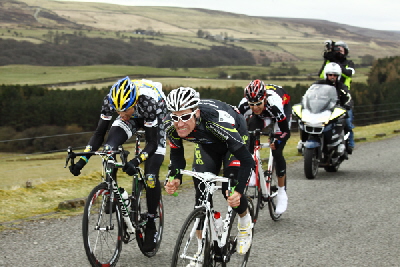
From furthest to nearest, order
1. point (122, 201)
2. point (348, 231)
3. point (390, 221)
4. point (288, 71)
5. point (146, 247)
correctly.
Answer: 1. point (288, 71)
2. point (390, 221)
3. point (348, 231)
4. point (146, 247)
5. point (122, 201)

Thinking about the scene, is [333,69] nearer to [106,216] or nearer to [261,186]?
[261,186]

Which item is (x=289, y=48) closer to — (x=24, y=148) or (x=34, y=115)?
(x=34, y=115)

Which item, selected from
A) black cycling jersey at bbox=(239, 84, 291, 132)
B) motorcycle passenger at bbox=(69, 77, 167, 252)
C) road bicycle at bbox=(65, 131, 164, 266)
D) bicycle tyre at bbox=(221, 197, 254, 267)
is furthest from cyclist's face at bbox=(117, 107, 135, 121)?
black cycling jersey at bbox=(239, 84, 291, 132)

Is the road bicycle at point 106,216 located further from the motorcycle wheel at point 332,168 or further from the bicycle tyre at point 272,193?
the motorcycle wheel at point 332,168

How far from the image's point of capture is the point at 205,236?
16.4ft

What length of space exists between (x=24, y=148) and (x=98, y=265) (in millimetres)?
42847

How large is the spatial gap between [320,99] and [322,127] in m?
0.81

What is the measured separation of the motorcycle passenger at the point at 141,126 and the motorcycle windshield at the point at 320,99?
685cm

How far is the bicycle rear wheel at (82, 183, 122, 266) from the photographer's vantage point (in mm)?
5730

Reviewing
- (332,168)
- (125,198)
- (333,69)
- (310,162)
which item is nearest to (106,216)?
(125,198)

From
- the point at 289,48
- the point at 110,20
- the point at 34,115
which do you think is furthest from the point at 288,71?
the point at 110,20

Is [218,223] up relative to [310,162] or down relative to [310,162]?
up

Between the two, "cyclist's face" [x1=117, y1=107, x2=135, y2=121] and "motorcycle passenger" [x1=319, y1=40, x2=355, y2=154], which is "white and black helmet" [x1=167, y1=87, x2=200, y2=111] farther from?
"motorcycle passenger" [x1=319, y1=40, x2=355, y2=154]

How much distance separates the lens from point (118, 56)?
142375mm
